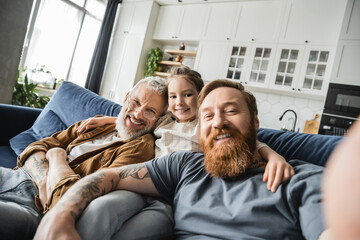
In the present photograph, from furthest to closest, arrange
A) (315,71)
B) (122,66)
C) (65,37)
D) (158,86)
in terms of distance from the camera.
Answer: (122,66) → (65,37) → (315,71) → (158,86)

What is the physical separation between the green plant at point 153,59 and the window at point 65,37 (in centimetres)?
148

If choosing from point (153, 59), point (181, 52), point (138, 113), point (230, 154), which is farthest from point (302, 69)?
point (230, 154)

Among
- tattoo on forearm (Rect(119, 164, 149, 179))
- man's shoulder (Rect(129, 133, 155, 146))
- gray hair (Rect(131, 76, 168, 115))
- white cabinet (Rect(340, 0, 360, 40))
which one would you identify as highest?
white cabinet (Rect(340, 0, 360, 40))

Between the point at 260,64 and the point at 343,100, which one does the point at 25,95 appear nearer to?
the point at 260,64

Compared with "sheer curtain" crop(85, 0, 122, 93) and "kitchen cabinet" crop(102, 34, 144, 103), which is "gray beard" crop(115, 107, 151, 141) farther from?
"sheer curtain" crop(85, 0, 122, 93)

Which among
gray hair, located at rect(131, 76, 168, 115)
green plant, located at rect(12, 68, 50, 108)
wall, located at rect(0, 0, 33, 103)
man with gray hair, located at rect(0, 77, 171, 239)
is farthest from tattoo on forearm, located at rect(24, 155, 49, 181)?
green plant, located at rect(12, 68, 50, 108)

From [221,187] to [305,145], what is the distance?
509 mm

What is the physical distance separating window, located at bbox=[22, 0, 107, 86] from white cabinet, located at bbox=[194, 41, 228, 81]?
2698 millimetres

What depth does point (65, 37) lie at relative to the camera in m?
5.16

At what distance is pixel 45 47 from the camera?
4.87m

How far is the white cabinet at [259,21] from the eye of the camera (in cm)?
398

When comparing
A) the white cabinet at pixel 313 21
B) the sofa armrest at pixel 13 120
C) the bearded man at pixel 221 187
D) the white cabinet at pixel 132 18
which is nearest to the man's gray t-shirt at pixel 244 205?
the bearded man at pixel 221 187

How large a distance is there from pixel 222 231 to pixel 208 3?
477 centimetres

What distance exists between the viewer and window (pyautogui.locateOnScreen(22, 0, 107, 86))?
15.5ft
